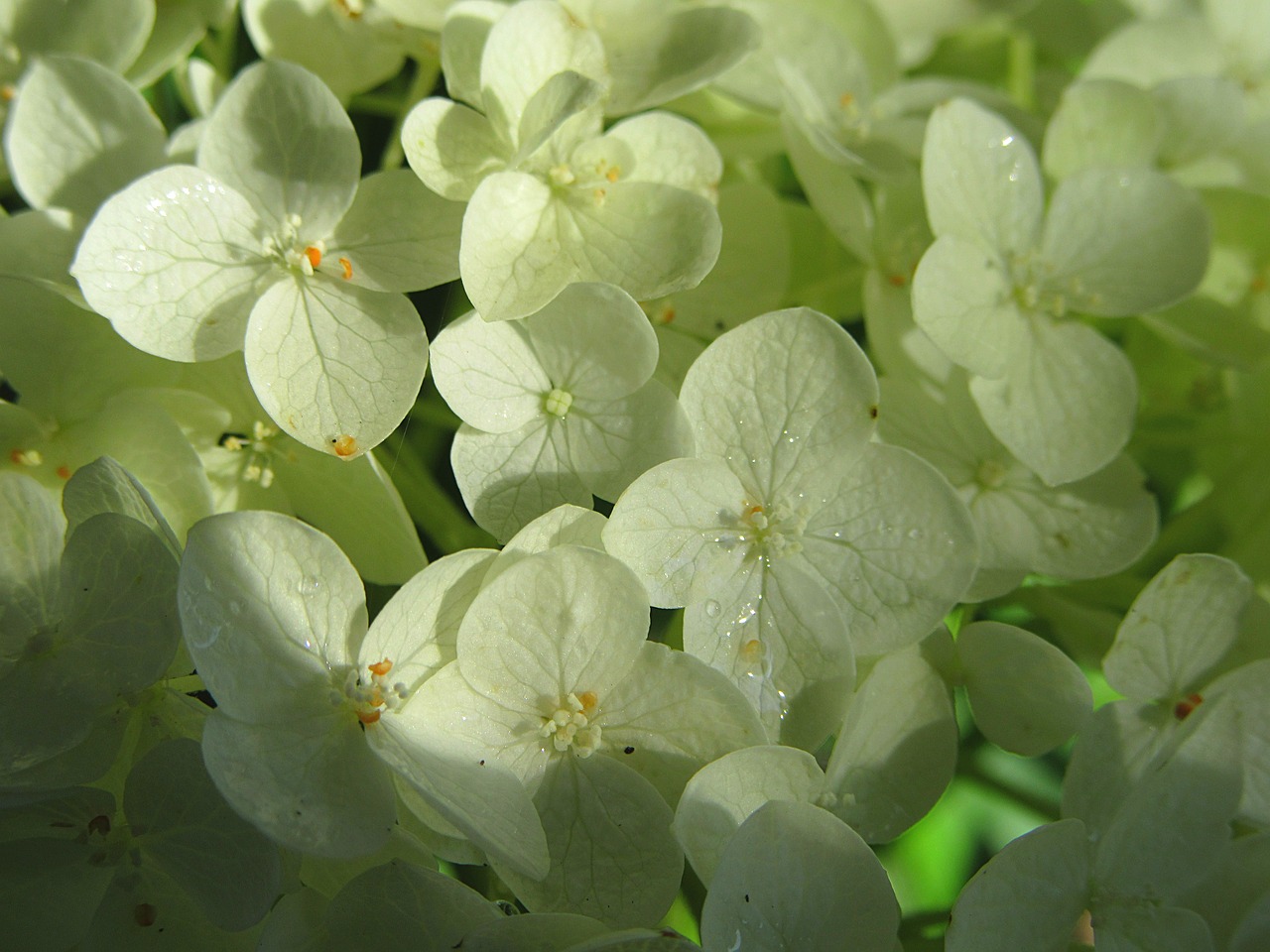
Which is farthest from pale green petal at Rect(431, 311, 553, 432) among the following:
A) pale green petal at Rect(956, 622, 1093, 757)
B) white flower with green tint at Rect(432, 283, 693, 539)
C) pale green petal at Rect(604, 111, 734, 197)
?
pale green petal at Rect(956, 622, 1093, 757)

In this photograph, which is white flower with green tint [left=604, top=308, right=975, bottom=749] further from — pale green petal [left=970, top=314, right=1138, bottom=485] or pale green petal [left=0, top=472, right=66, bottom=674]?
pale green petal [left=0, top=472, right=66, bottom=674]

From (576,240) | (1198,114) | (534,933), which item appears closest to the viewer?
(534,933)

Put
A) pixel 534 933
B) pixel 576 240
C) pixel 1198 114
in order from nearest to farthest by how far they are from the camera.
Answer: pixel 534 933, pixel 576 240, pixel 1198 114

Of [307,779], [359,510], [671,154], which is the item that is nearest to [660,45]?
[671,154]

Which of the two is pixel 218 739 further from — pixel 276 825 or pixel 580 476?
pixel 580 476

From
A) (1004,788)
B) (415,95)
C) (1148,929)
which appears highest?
(415,95)

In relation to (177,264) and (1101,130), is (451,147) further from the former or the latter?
(1101,130)
